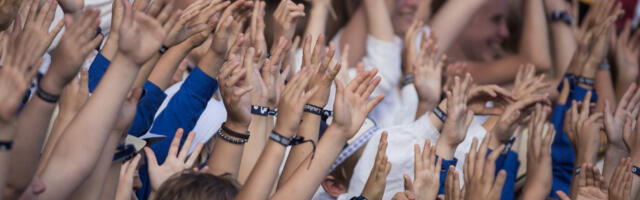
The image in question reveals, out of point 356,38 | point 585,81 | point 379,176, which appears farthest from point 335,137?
point 356,38

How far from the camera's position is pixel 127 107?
1.33m

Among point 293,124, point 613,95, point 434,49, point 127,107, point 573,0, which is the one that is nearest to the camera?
point 127,107

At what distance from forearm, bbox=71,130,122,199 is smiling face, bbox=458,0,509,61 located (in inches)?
93.1

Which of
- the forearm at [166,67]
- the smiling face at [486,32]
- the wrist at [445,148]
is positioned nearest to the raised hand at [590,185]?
the wrist at [445,148]

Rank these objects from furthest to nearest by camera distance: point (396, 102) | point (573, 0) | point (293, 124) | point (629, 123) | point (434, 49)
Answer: point (573, 0), point (396, 102), point (434, 49), point (629, 123), point (293, 124)

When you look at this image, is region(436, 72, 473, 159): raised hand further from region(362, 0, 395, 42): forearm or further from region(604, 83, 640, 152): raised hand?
region(362, 0, 395, 42): forearm

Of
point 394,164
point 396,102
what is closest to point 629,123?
point 394,164

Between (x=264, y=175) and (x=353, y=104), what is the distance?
28 centimetres

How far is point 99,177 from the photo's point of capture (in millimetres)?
Result: 1280

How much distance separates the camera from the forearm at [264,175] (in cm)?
140

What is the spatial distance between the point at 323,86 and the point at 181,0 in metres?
0.96

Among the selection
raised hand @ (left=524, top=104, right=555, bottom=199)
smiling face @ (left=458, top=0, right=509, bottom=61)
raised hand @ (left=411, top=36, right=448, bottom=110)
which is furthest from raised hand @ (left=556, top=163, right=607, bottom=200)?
smiling face @ (left=458, top=0, right=509, bottom=61)

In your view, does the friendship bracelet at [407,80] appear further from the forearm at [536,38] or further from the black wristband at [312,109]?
the black wristband at [312,109]

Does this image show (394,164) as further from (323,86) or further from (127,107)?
(127,107)
